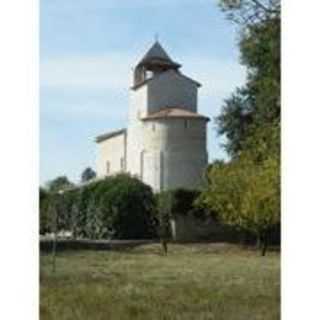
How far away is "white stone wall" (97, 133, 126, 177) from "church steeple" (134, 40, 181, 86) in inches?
6.7

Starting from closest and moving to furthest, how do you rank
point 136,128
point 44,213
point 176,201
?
1. point 44,213
2. point 136,128
3. point 176,201

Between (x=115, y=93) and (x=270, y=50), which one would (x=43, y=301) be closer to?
(x=115, y=93)

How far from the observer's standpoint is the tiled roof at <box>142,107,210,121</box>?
1.97m

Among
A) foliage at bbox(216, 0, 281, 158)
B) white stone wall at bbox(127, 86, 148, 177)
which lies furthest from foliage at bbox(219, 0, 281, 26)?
white stone wall at bbox(127, 86, 148, 177)

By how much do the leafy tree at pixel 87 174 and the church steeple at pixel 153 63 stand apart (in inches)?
10.4

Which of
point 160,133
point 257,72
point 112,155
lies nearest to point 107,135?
point 112,155

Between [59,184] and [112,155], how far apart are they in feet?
0.53

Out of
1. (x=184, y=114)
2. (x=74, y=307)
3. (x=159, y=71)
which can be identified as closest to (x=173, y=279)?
(x=74, y=307)

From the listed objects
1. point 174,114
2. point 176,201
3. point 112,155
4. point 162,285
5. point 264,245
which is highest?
point 174,114

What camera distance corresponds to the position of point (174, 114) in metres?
2.04

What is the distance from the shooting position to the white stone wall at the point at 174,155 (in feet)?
6.68

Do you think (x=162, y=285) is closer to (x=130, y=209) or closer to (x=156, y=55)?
(x=130, y=209)
